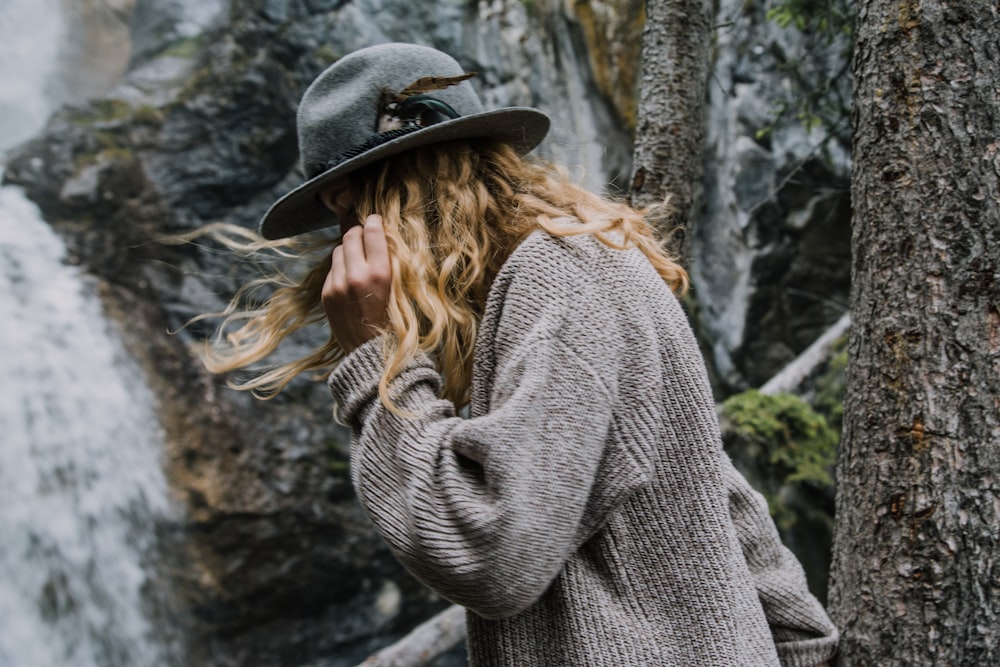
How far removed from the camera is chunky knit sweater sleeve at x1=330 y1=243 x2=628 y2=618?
1.03 meters

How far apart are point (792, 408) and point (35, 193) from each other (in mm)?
6618

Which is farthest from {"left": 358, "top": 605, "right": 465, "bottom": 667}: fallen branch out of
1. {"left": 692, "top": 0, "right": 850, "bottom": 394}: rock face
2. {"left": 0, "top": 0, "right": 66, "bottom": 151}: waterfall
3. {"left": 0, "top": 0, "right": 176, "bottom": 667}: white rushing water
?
{"left": 0, "top": 0, "right": 66, "bottom": 151}: waterfall

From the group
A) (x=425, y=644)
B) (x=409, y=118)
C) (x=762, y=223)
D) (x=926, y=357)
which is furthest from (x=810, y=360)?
(x=409, y=118)

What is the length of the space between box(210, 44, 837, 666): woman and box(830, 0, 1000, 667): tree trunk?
0.26 m

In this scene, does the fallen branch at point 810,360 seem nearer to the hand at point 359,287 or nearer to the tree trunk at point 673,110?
the tree trunk at point 673,110

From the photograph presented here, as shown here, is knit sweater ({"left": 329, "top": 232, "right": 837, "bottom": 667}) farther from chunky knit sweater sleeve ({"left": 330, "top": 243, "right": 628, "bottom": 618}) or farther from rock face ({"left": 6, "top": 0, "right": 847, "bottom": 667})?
rock face ({"left": 6, "top": 0, "right": 847, "bottom": 667})

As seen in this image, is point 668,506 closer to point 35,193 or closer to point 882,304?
point 882,304

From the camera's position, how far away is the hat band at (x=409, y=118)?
4.68ft

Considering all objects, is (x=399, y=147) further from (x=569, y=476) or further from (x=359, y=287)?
(x=569, y=476)

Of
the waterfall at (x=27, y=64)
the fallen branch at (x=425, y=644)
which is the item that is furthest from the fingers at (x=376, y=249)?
the waterfall at (x=27, y=64)

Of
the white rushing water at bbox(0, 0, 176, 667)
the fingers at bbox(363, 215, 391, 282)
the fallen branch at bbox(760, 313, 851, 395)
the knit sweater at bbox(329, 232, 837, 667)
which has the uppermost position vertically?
the fingers at bbox(363, 215, 391, 282)

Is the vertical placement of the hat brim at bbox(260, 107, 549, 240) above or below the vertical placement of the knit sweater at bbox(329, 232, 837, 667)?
above

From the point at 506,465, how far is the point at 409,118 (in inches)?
30.3

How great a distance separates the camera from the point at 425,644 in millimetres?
3514
